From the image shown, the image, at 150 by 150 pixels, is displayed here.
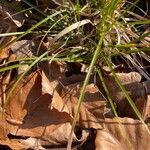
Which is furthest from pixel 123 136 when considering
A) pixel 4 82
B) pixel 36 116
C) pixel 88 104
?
pixel 4 82

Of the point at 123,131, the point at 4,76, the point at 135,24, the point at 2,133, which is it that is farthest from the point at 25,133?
the point at 135,24

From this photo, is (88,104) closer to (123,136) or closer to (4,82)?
(123,136)

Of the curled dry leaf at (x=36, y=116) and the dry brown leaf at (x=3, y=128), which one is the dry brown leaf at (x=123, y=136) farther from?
the dry brown leaf at (x=3, y=128)

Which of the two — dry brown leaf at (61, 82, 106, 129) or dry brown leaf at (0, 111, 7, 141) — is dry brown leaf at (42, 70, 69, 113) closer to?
dry brown leaf at (61, 82, 106, 129)

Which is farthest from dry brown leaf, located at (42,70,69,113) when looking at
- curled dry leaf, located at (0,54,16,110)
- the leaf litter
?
curled dry leaf, located at (0,54,16,110)

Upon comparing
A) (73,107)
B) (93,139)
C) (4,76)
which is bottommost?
(93,139)

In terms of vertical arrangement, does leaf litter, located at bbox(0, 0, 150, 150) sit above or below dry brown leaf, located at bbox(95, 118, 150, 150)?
above

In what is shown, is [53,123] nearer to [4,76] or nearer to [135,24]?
[4,76]
